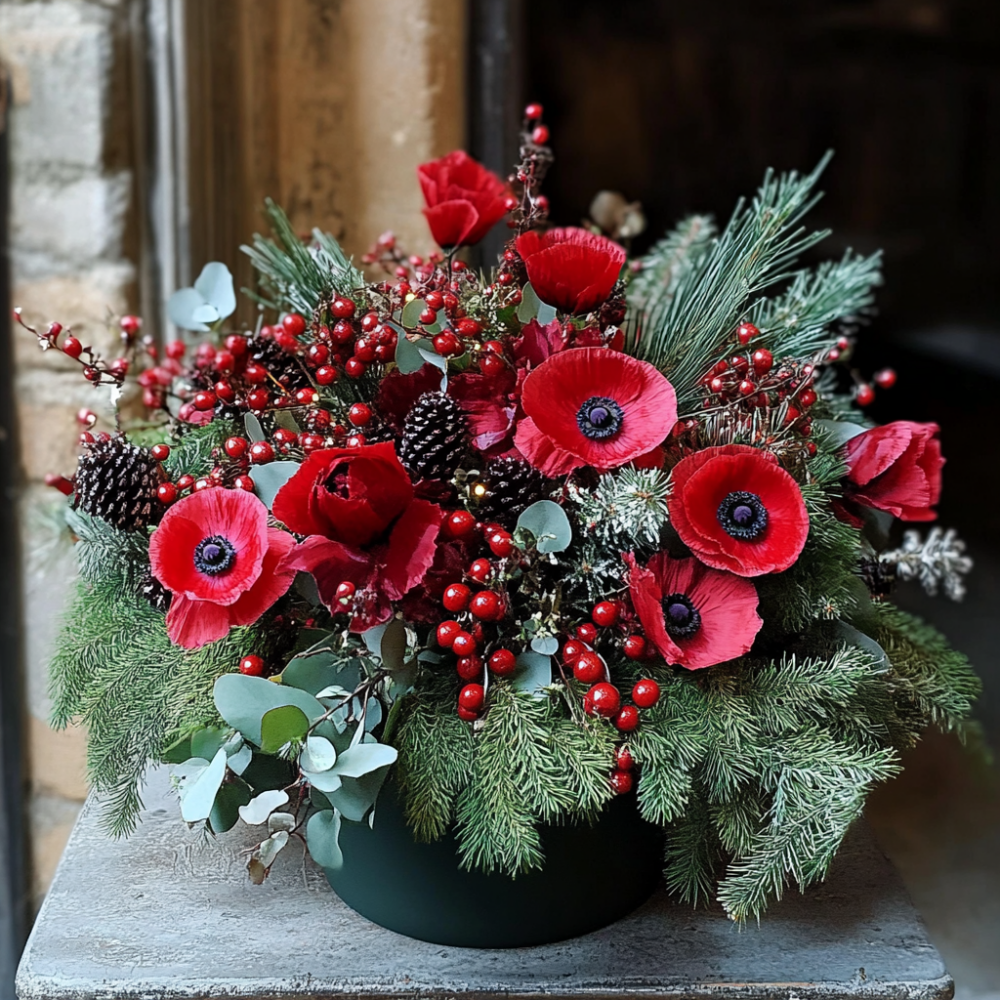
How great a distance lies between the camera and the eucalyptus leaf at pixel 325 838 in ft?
1.67

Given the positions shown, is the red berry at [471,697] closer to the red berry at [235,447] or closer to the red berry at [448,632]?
the red berry at [448,632]

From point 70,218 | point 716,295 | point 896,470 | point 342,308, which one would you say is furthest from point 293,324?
point 70,218

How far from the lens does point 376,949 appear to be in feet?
1.86

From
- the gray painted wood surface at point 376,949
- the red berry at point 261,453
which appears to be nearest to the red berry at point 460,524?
the red berry at point 261,453

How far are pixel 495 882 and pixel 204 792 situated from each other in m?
0.15

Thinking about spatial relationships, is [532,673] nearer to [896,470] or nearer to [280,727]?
[280,727]

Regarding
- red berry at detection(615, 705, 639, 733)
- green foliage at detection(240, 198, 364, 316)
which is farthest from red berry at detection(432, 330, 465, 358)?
red berry at detection(615, 705, 639, 733)

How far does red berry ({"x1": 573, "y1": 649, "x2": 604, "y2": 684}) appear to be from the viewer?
50 centimetres

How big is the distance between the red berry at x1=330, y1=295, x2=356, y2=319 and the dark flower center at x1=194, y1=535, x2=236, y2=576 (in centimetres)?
14

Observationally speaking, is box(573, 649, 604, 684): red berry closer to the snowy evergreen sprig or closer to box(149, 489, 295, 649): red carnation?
box(149, 489, 295, 649): red carnation

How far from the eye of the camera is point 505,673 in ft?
1.71

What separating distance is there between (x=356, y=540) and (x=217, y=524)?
0.27 ft

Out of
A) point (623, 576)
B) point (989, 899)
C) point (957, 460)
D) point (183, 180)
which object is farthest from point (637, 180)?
point (623, 576)

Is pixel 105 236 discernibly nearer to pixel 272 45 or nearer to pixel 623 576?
pixel 272 45
